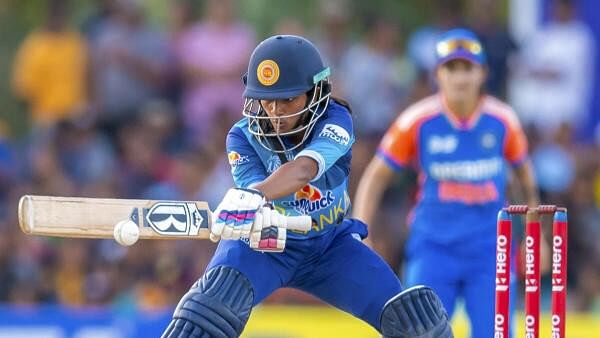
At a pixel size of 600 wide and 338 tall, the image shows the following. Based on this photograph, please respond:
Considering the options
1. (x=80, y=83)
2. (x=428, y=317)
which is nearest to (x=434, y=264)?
(x=428, y=317)

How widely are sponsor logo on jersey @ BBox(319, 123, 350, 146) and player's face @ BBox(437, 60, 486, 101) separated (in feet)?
6.07

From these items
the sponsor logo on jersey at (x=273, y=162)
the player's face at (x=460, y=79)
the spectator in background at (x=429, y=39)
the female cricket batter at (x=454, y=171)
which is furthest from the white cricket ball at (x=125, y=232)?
the spectator in background at (x=429, y=39)

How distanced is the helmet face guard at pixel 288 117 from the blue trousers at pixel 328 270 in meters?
0.37

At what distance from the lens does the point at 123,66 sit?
32.9 feet

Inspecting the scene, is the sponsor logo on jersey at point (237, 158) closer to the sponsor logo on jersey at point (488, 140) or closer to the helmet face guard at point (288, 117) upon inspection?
the helmet face guard at point (288, 117)

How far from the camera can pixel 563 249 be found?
5027 millimetres

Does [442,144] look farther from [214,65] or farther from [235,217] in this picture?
[214,65]

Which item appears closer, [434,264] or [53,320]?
[434,264]

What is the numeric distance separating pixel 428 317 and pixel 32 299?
479 centimetres

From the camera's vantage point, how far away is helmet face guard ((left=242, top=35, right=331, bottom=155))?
16.5 feet

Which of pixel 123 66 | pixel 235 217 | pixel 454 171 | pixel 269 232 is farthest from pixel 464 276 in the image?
pixel 123 66

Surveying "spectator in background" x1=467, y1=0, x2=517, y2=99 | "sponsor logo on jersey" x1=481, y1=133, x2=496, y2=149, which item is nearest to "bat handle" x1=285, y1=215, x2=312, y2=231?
"sponsor logo on jersey" x1=481, y1=133, x2=496, y2=149

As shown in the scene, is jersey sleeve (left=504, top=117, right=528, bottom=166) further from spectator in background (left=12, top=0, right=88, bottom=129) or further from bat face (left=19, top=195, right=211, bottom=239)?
spectator in background (left=12, top=0, right=88, bottom=129)

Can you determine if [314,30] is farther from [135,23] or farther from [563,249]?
[563,249]
